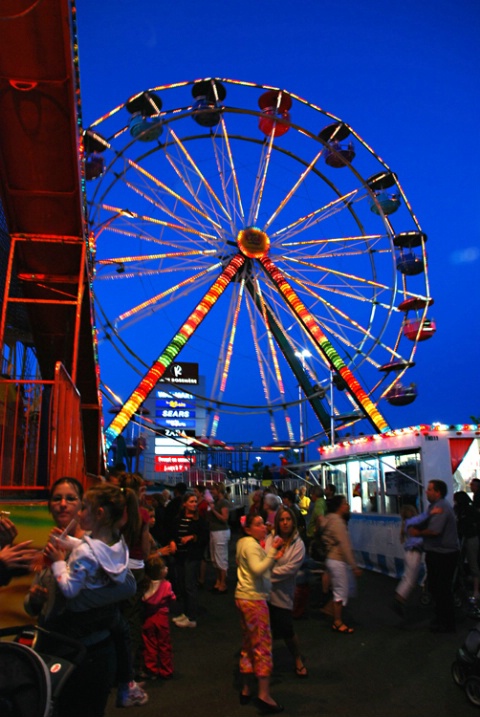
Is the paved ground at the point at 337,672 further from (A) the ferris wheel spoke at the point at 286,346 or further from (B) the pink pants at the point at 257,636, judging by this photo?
(A) the ferris wheel spoke at the point at 286,346

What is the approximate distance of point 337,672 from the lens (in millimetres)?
5020

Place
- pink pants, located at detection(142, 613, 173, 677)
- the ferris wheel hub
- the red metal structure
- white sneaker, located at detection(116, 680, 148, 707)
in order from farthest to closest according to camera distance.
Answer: the ferris wheel hub → the red metal structure → pink pants, located at detection(142, 613, 173, 677) → white sneaker, located at detection(116, 680, 148, 707)

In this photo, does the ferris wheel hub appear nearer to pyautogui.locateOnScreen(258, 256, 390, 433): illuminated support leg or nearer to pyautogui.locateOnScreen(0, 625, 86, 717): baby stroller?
pyautogui.locateOnScreen(258, 256, 390, 433): illuminated support leg

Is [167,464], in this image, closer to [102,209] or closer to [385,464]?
[102,209]

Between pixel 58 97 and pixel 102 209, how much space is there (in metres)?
8.97

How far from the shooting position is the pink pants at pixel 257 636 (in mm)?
4234

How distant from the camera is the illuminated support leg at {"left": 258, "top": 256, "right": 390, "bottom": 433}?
16.8 metres

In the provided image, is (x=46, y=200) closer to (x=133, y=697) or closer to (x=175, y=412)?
(x=133, y=697)

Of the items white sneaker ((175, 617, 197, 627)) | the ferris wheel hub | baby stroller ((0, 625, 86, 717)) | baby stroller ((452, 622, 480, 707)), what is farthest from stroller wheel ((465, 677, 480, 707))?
the ferris wheel hub

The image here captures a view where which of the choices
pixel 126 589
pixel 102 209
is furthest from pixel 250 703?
pixel 102 209

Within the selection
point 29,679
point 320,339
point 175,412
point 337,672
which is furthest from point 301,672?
point 175,412

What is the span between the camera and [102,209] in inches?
579

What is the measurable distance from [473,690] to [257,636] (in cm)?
155

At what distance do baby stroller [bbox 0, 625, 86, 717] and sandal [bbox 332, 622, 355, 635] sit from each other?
473cm
